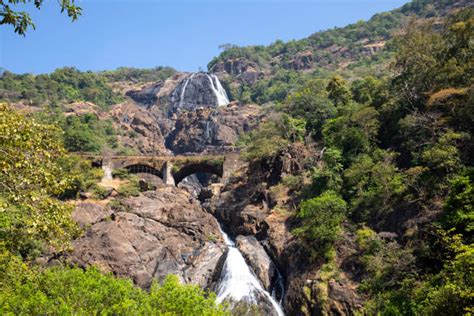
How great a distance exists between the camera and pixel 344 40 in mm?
136875

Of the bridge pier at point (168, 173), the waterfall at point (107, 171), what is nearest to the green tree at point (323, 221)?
the bridge pier at point (168, 173)

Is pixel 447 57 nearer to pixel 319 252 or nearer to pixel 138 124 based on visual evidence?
pixel 319 252

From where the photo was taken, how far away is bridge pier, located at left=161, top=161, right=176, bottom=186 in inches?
2336

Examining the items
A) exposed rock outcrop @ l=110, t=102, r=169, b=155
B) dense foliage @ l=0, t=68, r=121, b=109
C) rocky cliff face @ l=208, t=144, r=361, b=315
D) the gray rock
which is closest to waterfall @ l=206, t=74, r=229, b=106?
exposed rock outcrop @ l=110, t=102, r=169, b=155

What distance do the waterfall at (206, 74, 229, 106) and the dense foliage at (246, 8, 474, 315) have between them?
62.2 m

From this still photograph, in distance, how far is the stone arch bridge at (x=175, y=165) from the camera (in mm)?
58500

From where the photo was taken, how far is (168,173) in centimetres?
5966

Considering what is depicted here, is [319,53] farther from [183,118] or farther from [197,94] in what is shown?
[183,118]

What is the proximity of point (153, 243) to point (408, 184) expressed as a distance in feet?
70.4

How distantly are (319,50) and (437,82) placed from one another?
10500cm

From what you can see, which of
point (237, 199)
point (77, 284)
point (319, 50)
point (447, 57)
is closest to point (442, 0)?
point (319, 50)

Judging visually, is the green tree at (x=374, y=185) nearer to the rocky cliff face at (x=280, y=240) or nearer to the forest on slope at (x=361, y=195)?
the forest on slope at (x=361, y=195)

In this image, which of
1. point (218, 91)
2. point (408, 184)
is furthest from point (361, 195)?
point (218, 91)

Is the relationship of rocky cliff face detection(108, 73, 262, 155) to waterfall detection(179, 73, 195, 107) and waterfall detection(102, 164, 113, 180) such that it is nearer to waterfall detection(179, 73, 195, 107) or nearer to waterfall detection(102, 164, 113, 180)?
waterfall detection(179, 73, 195, 107)
